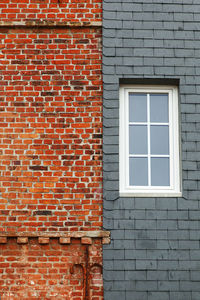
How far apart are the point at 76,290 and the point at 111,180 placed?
1.61 m

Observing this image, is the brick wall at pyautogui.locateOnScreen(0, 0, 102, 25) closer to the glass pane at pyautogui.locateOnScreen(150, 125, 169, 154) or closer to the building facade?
the building facade

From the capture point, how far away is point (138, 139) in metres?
7.38

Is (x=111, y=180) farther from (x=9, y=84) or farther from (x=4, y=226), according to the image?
(x=9, y=84)

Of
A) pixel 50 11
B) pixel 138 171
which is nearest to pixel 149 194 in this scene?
pixel 138 171

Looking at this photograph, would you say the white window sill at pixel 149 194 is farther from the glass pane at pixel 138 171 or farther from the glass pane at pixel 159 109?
the glass pane at pixel 159 109

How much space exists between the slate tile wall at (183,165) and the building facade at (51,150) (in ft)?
0.60

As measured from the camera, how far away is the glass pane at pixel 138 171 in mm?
7262

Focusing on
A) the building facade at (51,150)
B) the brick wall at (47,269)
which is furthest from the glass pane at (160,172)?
the brick wall at (47,269)

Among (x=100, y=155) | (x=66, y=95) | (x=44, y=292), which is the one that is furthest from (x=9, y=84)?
(x=44, y=292)

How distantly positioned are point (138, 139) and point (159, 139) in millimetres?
315

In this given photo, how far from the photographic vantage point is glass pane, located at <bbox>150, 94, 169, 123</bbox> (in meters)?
7.43

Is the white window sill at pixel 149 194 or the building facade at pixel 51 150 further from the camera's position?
the white window sill at pixel 149 194

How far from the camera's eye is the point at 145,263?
22.6 ft

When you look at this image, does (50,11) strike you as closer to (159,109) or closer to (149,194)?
(159,109)
